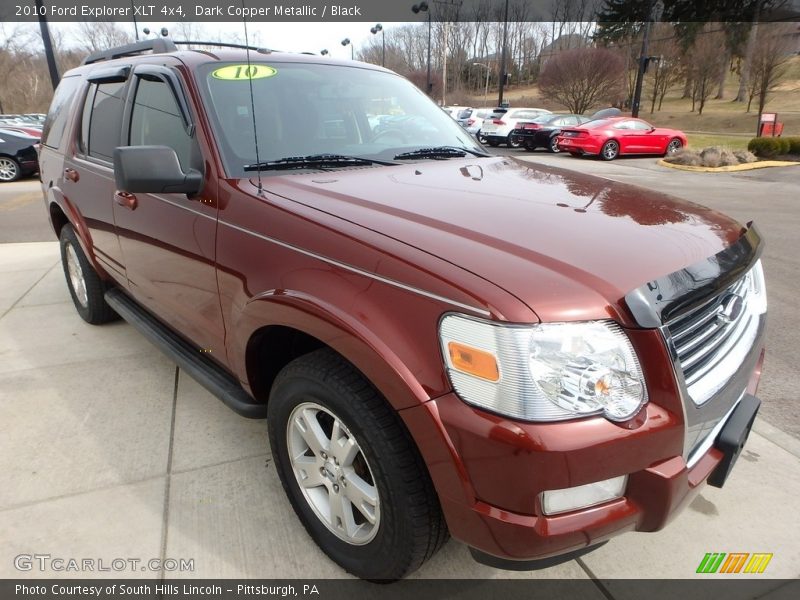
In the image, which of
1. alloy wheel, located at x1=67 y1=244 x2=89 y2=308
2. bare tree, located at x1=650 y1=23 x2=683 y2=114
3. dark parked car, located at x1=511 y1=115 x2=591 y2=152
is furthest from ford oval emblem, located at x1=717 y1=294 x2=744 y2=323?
bare tree, located at x1=650 y1=23 x2=683 y2=114

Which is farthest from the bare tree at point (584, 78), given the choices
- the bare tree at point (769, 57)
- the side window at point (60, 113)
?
the side window at point (60, 113)

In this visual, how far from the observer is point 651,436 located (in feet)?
4.96

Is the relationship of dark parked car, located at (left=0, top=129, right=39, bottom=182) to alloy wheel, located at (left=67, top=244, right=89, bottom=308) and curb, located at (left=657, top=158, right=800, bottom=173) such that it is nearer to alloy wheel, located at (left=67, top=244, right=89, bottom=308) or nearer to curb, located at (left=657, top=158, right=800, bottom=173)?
alloy wheel, located at (left=67, top=244, right=89, bottom=308)

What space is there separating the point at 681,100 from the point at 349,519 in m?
63.1

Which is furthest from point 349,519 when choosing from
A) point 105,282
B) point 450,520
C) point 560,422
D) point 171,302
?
point 105,282

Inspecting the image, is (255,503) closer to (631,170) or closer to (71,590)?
(71,590)

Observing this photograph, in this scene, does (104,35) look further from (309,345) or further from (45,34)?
(309,345)

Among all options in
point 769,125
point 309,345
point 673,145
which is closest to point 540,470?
point 309,345

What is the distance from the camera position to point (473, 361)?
150 cm

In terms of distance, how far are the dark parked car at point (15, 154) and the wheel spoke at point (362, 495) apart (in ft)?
49.2

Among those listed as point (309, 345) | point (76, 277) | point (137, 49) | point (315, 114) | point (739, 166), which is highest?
point (137, 49)

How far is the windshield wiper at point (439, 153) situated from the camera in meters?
2.86

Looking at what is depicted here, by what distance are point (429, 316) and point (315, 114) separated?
1626 mm

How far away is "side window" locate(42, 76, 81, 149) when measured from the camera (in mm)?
4082
